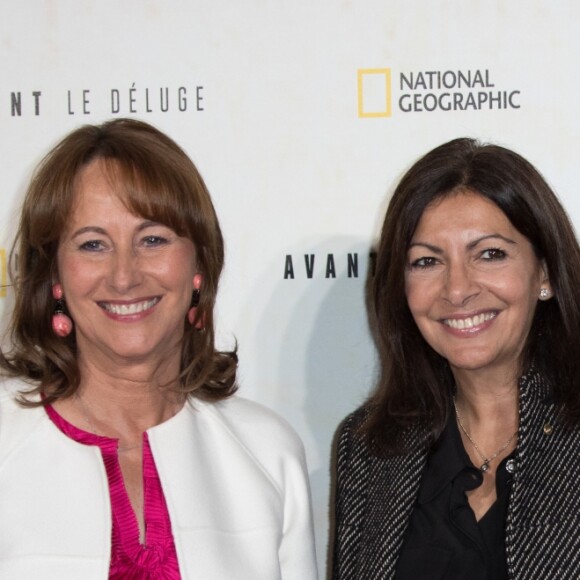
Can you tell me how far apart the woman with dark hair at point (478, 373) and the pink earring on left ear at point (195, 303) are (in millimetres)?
444

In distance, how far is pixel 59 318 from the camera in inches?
92.7

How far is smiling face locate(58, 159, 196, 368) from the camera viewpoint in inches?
88.7

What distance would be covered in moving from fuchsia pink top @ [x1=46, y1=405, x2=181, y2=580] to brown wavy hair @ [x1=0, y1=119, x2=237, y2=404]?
0.14 metres

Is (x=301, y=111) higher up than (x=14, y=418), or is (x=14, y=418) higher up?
(x=301, y=111)

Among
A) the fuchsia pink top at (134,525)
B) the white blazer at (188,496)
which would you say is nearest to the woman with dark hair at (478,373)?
the white blazer at (188,496)

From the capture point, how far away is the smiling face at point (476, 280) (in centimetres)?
232

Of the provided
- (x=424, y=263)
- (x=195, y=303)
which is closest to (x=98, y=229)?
(x=195, y=303)

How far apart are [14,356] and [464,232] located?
106cm

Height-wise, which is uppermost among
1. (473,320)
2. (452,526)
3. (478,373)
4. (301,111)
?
(301,111)

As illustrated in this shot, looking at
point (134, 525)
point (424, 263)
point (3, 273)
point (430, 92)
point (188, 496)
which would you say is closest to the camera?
point (134, 525)

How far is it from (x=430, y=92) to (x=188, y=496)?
1.26m

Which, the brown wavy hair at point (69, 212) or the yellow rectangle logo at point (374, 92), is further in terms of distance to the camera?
the yellow rectangle logo at point (374, 92)

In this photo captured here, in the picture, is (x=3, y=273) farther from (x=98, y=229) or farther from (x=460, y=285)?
(x=460, y=285)

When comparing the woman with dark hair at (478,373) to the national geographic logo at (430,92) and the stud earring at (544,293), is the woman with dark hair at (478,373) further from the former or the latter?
the national geographic logo at (430,92)
